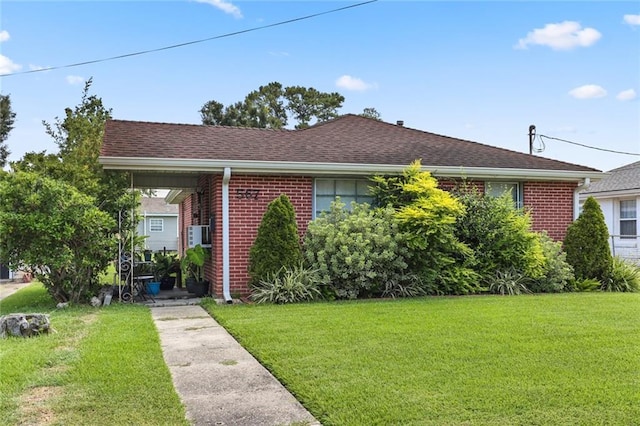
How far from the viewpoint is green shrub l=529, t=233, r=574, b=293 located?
1043 centimetres

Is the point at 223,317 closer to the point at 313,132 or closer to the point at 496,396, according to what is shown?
A: the point at 496,396

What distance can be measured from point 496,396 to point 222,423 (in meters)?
1.97

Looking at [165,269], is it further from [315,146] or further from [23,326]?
[23,326]

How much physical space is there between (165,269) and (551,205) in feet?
27.6

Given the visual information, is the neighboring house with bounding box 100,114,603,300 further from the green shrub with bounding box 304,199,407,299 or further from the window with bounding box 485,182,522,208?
the green shrub with bounding box 304,199,407,299

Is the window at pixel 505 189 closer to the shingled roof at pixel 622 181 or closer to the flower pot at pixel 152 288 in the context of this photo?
the flower pot at pixel 152 288

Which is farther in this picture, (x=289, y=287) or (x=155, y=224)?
(x=155, y=224)

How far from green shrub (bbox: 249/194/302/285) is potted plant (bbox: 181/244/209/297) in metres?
1.17

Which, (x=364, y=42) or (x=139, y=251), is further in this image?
(x=364, y=42)

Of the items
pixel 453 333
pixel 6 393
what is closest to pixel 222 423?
pixel 6 393

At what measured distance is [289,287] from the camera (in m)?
8.89

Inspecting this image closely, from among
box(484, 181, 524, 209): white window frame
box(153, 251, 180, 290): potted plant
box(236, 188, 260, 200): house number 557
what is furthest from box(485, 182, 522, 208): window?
box(153, 251, 180, 290): potted plant

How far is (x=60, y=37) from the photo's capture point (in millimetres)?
11227

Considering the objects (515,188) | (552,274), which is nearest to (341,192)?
(515,188)
